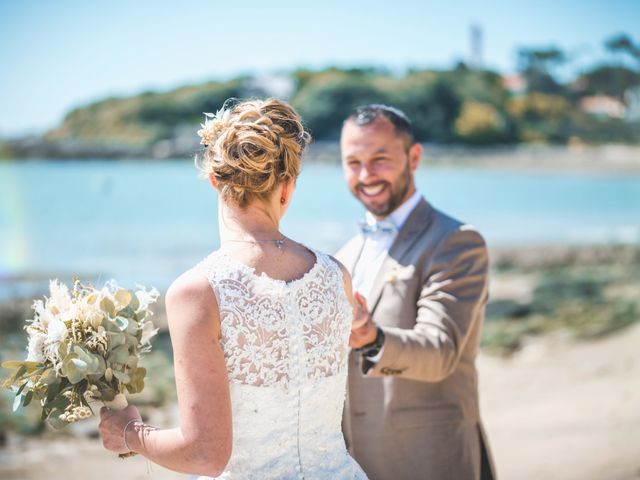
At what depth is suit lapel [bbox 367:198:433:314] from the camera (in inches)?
115

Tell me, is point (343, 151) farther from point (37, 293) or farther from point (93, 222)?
point (93, 222)

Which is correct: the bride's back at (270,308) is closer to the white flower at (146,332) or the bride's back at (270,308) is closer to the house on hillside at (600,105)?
the white flower at (146,332)

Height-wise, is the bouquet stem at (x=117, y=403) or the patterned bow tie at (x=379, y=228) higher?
the patterned bow tie at (x=379, y=228)

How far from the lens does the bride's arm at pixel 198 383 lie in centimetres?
165

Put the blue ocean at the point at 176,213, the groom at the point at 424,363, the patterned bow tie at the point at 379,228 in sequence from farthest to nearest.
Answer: the blue ocean at the point at 176,213 → the patterned bow tie at the point at 379,228 → the groom at the point at 424,363

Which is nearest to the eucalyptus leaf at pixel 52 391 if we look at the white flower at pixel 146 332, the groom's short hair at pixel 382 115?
the white flower at pixel 146 332

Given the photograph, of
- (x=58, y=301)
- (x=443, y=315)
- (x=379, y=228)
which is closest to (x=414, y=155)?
(x=379, y=228)

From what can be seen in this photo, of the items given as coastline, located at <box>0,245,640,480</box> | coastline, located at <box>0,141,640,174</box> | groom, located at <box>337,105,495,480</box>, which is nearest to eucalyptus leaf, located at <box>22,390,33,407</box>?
groom, located at <box>337,105,495,480</box>

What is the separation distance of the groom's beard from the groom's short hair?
0.53ft

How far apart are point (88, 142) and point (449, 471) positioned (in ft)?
174

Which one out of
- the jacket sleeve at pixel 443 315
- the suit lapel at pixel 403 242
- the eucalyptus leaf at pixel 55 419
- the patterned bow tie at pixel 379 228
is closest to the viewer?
the eucalyptus leaf at pixel 55 419

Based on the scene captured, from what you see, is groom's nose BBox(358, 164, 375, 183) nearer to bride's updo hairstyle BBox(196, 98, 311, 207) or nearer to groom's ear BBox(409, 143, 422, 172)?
groom's ear BBox(409, 143, 422, 172)

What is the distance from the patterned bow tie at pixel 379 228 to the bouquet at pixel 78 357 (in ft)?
4.44

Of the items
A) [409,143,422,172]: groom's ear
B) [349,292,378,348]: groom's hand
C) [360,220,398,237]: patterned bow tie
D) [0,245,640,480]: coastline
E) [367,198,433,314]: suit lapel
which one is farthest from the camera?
[0,245,640,480]: coastline
